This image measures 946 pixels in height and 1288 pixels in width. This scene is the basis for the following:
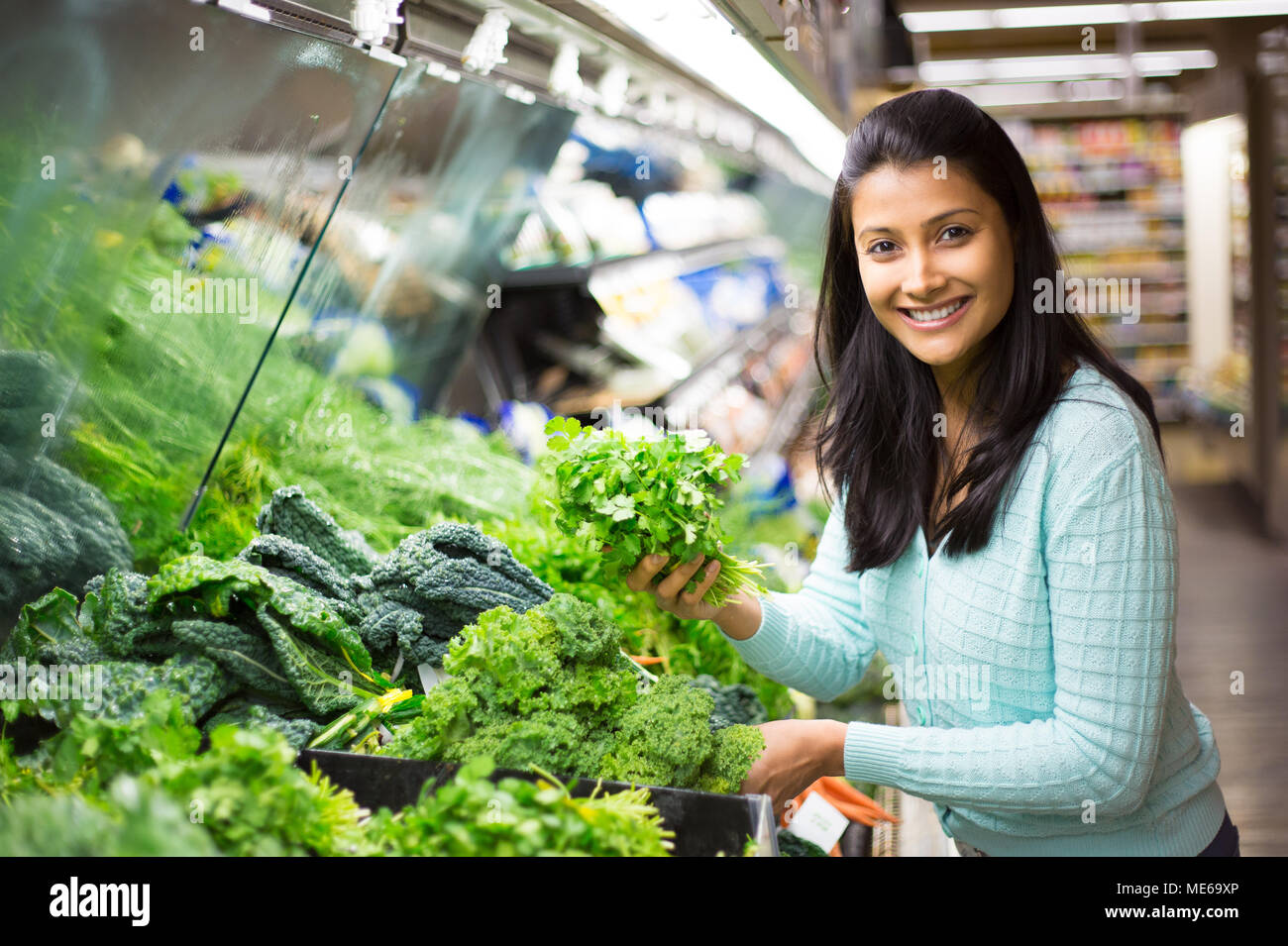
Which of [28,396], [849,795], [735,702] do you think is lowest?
[849,795]

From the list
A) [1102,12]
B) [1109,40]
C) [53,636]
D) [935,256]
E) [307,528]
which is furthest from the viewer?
[1109,40]

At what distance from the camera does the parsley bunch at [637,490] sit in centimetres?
154

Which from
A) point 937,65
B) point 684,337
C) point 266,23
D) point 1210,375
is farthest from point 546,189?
point 1210,375

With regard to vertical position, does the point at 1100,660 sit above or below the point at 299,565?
below

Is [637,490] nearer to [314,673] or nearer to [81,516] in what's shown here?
[314,673]

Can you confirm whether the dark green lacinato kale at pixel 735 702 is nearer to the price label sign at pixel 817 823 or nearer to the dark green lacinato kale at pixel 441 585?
the price label sign at pixel 817 823

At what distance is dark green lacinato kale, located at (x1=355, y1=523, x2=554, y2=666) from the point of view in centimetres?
172

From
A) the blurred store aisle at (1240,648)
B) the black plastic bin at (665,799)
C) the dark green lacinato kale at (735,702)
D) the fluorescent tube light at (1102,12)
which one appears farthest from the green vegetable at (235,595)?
the fluorescent tube light at (1102,12)

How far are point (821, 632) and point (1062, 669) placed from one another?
1.78 ft

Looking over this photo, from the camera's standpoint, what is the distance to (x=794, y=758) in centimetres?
167

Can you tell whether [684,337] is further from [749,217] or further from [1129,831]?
[1129,831]

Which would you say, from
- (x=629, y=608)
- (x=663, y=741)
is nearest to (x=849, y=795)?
(x=629, y=608)

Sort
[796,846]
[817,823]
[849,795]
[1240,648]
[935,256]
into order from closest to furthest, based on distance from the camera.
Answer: [935,256]
[796,846]
[817,823]
[849,795]
[1240,648]

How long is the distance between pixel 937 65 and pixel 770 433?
4.73m
